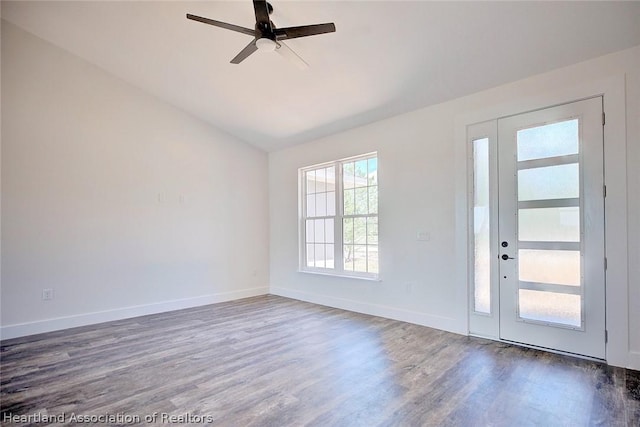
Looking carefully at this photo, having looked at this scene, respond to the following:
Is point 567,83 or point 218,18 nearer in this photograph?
point 567,83

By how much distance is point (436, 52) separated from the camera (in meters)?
3.05

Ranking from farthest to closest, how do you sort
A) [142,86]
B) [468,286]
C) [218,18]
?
[142,86]
[468,286]
[218,18]

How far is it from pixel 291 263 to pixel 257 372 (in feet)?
10.1

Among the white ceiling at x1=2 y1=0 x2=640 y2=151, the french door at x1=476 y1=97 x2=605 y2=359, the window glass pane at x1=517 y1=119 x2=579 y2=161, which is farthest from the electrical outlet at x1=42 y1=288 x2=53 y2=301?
the window glass pane at x1=517 y1=119 x2=579 y2=161

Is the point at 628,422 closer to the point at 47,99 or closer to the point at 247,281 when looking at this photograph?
the point at 247,281

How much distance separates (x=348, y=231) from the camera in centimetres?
498

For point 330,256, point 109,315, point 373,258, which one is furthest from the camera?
point 330,256

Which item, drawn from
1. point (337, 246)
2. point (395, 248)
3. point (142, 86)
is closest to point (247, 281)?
point (337, 246)

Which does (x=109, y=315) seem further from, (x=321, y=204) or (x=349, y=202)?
(x=349, y=202)

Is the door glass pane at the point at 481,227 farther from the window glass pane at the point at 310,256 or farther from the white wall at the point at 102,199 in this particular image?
the white wall at the point at 102,199

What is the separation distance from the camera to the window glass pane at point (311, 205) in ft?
18.2

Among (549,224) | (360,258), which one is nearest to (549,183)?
(549,224)

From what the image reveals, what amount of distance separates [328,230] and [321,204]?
1.54 feet

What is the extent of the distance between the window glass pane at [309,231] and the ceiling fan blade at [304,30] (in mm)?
3419
